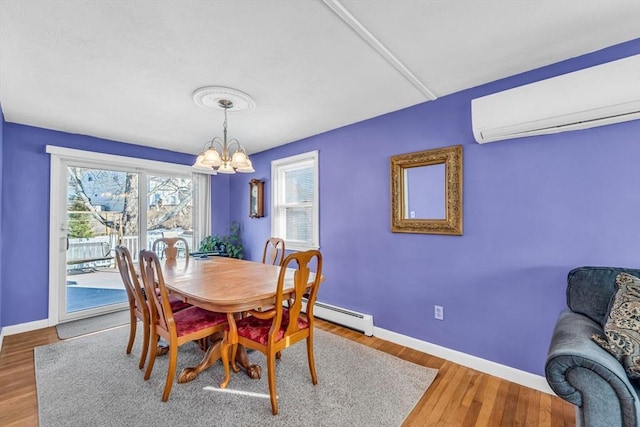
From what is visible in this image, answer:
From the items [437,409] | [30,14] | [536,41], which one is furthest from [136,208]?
Result: [536,41]

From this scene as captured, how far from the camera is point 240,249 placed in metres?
4.47

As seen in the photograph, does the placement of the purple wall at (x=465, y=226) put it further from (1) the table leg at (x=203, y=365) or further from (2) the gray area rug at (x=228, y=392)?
(1) the table leg at (x=203, y=365)

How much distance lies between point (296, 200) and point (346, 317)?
5.69ft

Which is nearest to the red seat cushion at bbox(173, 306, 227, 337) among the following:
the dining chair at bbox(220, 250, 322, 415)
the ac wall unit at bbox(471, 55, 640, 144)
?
the dining chair at bbox(220, 250, 322, 415)

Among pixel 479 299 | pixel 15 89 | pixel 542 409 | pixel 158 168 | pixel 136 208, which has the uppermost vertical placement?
pixel 15 89

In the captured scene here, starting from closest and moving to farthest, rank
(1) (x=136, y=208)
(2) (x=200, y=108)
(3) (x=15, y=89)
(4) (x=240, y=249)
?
(3) (x=15, y=89) → (2) (x=200, y=108) → (1) (x=136, y=208) → (4) (x=240, y=249)

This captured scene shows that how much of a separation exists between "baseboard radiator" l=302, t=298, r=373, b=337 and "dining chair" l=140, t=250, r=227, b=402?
1.45 m

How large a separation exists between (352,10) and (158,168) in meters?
3.66

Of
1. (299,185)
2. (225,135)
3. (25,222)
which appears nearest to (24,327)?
(25,222)

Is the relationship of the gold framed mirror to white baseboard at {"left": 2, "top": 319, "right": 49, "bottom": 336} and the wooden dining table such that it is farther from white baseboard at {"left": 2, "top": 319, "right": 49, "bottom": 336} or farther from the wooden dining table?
white baseboard at {"left": 2, "top": 319, "right": 49, "bottom": 336}

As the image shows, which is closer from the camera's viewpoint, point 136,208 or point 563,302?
point 563,302

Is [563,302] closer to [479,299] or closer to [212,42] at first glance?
[479,299]

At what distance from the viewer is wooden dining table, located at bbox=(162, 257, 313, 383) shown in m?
1.67

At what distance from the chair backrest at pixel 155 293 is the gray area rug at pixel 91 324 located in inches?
68.5
